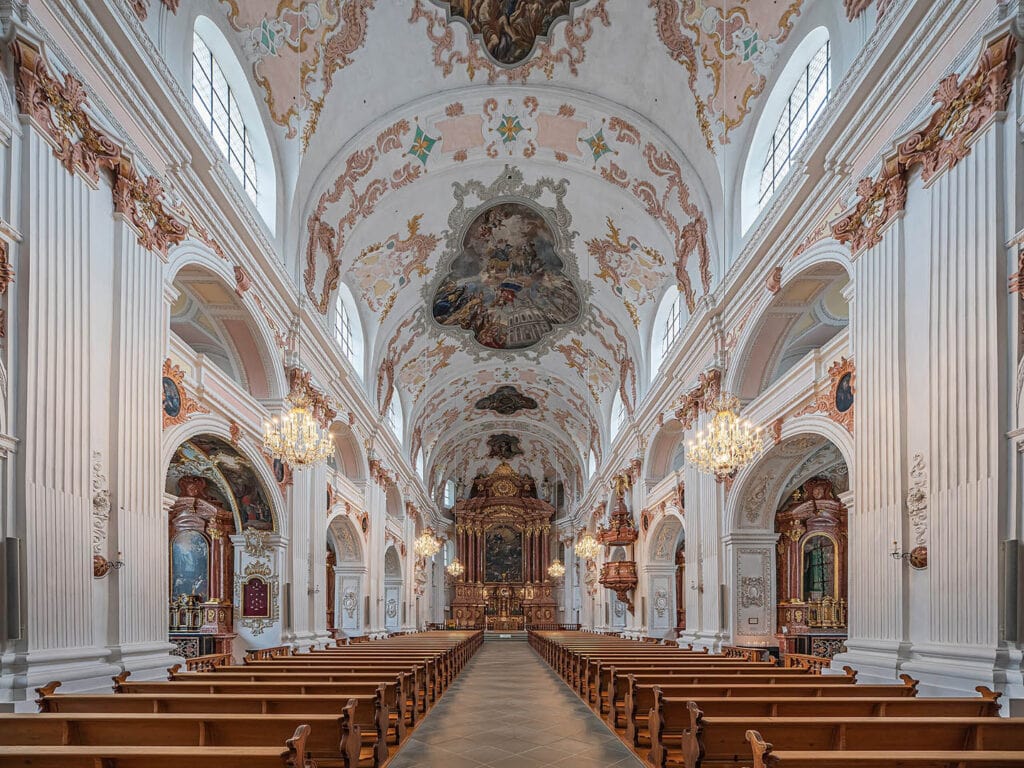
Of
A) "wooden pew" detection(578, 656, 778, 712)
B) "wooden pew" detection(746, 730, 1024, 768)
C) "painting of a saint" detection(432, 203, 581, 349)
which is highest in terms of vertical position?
"painting of a saint" detection(432, 203, 581, 349)

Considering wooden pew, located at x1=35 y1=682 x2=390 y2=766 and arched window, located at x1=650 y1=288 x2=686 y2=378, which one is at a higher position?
arched window, located at x1=650 y1=288 x2=686 y2=378

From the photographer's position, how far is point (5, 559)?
6.49 metres

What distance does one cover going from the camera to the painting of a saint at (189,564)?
16.2 meters

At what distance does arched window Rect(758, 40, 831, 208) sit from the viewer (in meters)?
11.3

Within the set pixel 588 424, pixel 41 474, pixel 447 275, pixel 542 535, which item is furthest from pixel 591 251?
pixel 542 535

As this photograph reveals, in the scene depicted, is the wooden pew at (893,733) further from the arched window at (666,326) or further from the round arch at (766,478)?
the arched window at (666,326)

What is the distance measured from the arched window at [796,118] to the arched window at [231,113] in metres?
7.89

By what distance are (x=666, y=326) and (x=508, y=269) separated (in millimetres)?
4416

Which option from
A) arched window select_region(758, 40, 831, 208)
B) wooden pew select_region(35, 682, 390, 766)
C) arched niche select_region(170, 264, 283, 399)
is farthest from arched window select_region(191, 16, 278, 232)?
arched window select_region(758, 40, 831, 208)

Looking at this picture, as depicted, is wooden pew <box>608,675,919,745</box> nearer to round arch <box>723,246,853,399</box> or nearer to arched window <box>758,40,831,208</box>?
round arch <box>723,246,853,399</box>

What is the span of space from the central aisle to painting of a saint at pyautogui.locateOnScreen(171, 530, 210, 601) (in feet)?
18.4

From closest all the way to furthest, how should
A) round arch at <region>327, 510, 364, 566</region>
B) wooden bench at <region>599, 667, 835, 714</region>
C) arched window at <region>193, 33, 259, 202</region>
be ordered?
wooden bench at <region>599, 667, 835, 714</region>
arched window at <region>193, 33, 259, 202</region>
round arch at <region>327, 510, 364, 566</region>

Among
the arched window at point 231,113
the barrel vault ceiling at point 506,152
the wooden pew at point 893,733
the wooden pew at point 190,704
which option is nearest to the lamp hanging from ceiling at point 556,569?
the barrel vault ceiling at point 506,152

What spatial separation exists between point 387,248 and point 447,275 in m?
2.89
